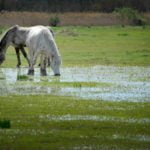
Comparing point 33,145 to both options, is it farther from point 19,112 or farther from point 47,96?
point 47,96

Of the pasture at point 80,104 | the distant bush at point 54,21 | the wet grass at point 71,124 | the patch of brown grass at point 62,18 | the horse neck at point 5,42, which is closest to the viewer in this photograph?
the wet grass at point 71,124

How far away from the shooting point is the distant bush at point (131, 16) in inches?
2714

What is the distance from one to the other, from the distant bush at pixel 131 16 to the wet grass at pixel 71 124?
48.4 m

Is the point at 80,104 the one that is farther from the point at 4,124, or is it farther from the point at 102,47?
the point at 102,47

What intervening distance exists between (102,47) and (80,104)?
2485cm

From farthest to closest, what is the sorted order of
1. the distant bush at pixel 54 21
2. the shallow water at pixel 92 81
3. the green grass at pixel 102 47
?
the distant bush at pixel 54 21, the green grass at pixel 102 47, the shallow water at pixel 92 81

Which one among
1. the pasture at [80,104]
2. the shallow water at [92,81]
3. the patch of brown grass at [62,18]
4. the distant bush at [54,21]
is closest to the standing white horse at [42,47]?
the shallow water at [92,81]

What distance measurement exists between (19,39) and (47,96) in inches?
457

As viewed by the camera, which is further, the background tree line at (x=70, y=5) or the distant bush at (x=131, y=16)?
the background tree line at (x=70, y=5)

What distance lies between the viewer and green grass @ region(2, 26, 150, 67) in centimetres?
3603

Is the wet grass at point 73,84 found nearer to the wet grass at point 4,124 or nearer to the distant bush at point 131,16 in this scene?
the wet grass at point 4,124

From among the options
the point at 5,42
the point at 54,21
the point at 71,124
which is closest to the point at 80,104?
the point at 71,124

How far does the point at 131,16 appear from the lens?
7006 cm

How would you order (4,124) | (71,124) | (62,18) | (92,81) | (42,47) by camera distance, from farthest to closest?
(62,18) < (42,47) < (92,81) < (71,124) < (4,124)
